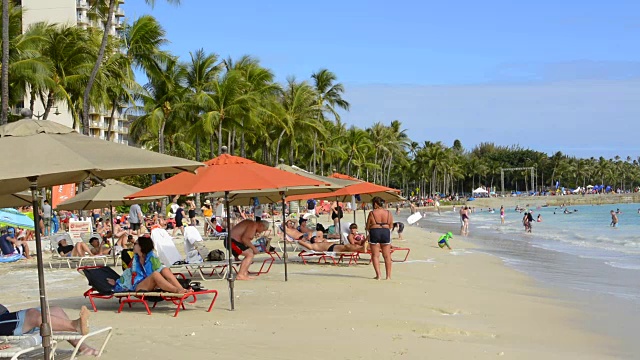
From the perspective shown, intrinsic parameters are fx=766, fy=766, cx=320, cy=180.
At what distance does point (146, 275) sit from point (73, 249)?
780cm

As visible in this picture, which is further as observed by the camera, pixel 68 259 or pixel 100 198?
pixel 100 198

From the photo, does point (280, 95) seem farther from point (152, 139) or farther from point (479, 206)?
point (479, 206)

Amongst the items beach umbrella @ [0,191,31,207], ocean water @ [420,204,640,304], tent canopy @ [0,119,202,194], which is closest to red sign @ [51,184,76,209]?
ocean water @ [420,204,640,304]

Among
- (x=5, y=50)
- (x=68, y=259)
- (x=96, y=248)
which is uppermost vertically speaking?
(x=5, y=50)

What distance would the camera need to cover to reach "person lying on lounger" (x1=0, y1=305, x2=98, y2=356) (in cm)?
602

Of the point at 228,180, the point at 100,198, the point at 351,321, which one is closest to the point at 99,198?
the point at 100,198

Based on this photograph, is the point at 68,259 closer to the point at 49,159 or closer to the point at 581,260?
the point at 49,159

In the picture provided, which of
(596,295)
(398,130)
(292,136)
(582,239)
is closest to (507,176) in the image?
(398,130)

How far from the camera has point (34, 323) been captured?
6062 millimetres

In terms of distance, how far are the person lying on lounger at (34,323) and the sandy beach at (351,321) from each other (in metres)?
0.41

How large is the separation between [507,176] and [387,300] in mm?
133709

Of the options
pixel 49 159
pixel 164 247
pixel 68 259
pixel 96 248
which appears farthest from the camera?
pixel 96 248

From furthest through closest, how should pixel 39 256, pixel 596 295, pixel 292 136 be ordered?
pixel 292 136, pixel 596 295, pixel 39 256

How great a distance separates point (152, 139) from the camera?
70000 mm
